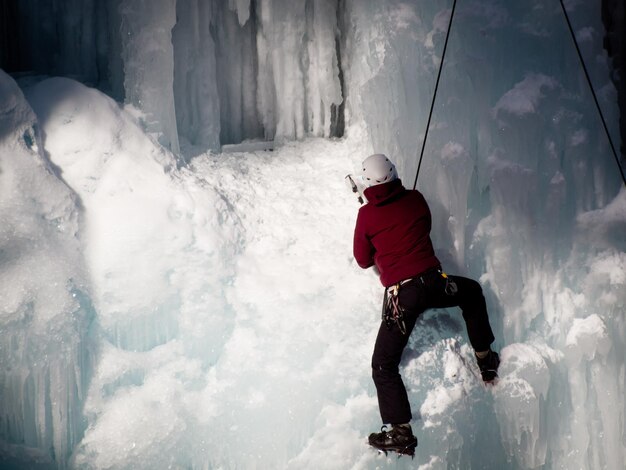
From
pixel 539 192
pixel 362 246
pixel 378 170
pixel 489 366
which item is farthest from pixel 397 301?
pixel 539 192

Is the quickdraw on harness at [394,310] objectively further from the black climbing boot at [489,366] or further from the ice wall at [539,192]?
the ice wall at [539,192]

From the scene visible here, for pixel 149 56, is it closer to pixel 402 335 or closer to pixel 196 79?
pixel 196 79

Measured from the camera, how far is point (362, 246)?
312 centimetres

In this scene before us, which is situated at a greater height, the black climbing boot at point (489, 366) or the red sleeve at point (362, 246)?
the red sleeve at point (362, 246)

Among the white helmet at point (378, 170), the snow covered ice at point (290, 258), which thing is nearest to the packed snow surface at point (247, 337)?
the snow covered ice at point (290, 258)

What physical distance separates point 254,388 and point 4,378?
1.23 metres

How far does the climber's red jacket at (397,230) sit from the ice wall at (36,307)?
157 centimetres

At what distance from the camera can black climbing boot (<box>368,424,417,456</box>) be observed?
9.84 ft

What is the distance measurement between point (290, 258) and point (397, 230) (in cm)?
105

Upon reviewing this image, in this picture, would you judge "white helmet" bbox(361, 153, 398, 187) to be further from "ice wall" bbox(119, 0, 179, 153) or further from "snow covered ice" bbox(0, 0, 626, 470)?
"ice wall" bbox(119, 0, 179, 153)

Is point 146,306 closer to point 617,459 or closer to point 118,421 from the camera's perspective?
point 118,421

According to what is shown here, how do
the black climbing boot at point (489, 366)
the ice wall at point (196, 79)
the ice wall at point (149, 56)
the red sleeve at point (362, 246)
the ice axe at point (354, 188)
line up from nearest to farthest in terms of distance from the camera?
1. the red sleeve at point (362, 246)
2. the black climbing boot at point (489, 366)
3. the ice axe at point (354, 188)
4. the ice wall at point (149, 56)
5. the ice wall at point (196, 79)

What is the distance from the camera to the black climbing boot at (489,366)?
3.42m

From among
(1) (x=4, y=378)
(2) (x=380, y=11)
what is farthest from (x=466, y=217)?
(1) (x=4, y=378)
